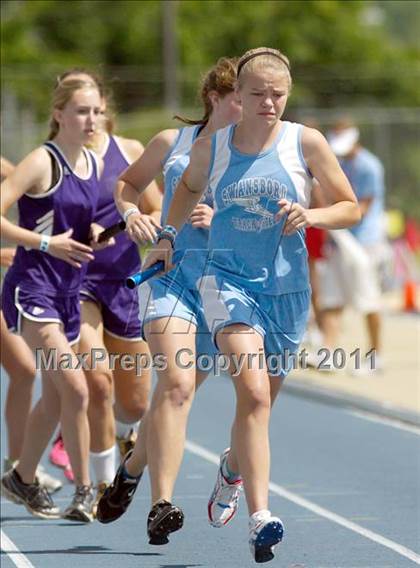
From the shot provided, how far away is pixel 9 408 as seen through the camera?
924 cm

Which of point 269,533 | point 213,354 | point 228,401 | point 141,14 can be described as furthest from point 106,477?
Answer: point 141,14

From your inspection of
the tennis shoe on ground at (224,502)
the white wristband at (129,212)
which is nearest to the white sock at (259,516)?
the tennis shoe on ground at (224,502)

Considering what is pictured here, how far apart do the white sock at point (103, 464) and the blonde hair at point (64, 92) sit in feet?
5.58

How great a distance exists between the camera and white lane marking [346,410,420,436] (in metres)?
11.9

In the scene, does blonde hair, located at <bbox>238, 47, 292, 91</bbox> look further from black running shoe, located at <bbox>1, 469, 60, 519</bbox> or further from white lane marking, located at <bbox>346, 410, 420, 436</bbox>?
white lane marking, located at <bbox>346, 410, 420, 436</bbox>

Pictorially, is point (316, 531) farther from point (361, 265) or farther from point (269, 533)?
point (361, 265)

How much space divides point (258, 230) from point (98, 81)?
2.00 m

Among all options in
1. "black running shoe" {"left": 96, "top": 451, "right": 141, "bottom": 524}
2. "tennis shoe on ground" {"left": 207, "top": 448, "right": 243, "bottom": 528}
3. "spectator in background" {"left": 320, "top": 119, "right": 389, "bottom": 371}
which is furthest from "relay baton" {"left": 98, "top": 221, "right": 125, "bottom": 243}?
"spectator in background" {"left": 320, "top": 119, "right": 389, "bottom": 371}

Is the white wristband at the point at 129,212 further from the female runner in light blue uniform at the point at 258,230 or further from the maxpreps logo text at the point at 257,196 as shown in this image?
the maxpreps logo text at the point at 257,196

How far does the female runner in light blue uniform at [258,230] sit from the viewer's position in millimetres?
6715

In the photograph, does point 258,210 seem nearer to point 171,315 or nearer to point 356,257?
point 171,315

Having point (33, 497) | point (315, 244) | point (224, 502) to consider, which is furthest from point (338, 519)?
point (315, 244)

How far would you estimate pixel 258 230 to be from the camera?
267 inches

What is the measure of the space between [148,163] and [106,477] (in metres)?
1.99
